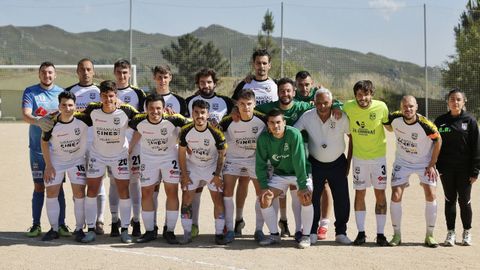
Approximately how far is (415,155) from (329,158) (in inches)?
37.4

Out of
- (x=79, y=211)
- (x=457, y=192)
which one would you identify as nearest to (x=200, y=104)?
(x=79, y=211)

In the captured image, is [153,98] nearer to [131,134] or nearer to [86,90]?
[131,134]

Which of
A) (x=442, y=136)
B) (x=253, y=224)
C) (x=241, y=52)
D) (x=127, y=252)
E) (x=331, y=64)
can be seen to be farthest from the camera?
(x=241, y=52)

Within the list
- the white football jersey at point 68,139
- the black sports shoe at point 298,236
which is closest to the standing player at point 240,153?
the black sports shoe at point 298,236

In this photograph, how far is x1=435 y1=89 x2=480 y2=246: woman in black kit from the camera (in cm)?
705

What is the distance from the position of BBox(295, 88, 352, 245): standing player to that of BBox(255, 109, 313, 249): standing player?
24 cm

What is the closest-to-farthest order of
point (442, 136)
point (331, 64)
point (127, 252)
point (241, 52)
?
point (127, 252) → point (442, 136) → point (331, 64) → point (241, 52)

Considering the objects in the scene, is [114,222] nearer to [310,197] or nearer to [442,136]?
[310,197]

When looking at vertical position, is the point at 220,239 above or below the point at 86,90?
below

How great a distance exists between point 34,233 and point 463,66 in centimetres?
1698

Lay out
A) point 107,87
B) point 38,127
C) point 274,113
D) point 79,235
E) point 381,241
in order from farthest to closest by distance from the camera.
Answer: point 38,127 < point 79,235 < point 107,87 < point 381,241 < point 274,113

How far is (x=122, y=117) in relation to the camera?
24.0ft

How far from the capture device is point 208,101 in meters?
7.61

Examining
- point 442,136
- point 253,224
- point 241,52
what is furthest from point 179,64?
point 442,136
